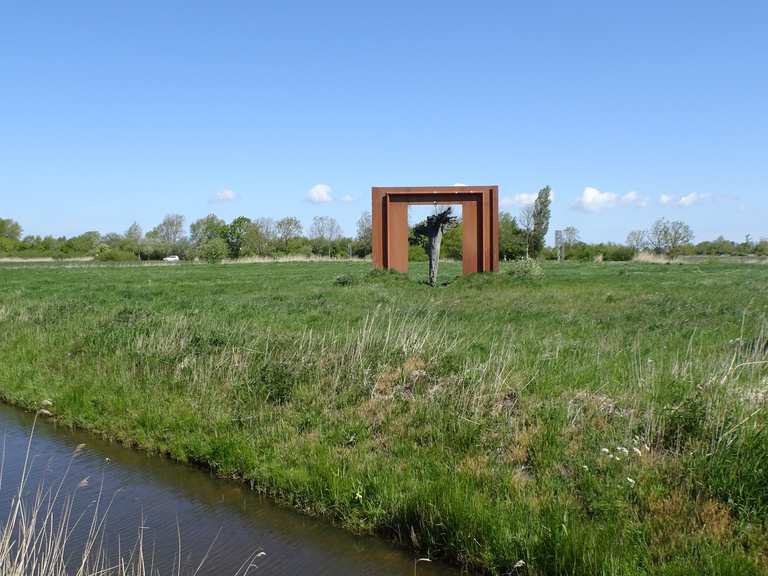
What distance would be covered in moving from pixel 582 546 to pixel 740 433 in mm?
2208

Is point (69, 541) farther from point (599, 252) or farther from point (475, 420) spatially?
point (599, 252)

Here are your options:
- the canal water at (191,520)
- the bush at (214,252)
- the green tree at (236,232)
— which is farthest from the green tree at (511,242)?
the canal water at (191,520)

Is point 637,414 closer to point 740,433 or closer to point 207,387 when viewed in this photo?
point 740,433

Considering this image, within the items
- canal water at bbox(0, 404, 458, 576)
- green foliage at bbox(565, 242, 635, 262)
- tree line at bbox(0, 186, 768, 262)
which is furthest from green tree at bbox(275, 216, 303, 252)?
canal water at bbox(0, 404, 458, 576)

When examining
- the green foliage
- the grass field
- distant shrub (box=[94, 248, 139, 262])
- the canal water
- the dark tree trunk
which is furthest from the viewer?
distant shrub (box=[94, 248, 139, 262])

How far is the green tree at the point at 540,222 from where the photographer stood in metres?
78.2

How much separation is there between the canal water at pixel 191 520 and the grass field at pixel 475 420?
27 cm

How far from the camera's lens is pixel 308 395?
32.0 feet

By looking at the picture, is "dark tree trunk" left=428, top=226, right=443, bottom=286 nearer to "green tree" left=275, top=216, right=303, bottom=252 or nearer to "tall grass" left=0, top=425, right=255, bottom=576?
"tall grass" left=0, top=425, right=255, bottom=576

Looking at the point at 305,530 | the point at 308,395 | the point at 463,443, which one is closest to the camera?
the point at 305,530

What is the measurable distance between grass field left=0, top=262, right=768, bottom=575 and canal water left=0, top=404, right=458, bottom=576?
0.27 metres

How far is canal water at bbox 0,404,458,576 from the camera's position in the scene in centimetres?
640

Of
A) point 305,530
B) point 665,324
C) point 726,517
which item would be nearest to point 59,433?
point 305,530

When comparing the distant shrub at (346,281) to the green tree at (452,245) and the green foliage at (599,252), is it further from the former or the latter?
the green foliage at (599,252)
